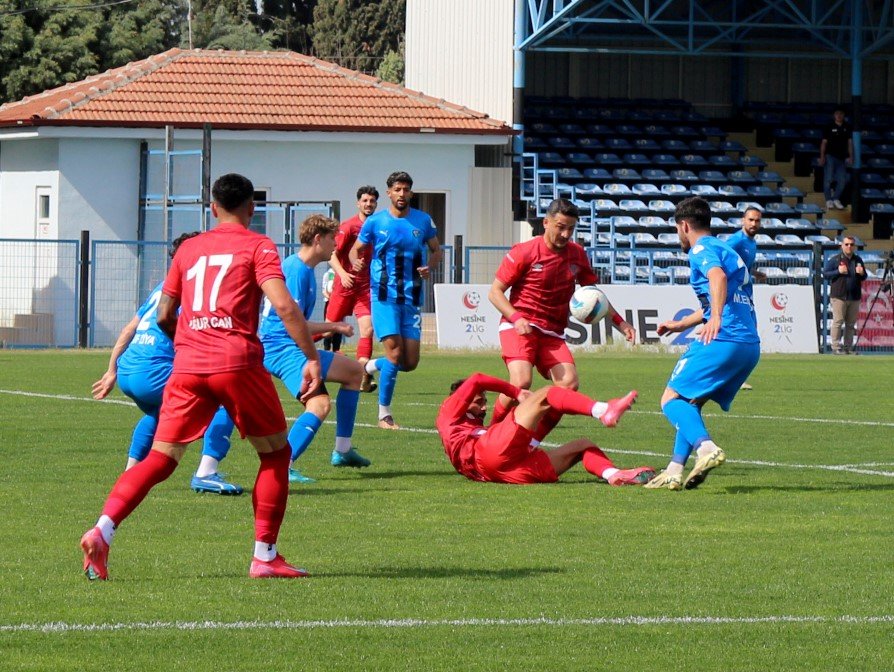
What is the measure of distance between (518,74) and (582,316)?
2592 centimetres

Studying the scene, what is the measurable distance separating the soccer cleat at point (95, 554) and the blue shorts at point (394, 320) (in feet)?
24.6

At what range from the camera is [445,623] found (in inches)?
264

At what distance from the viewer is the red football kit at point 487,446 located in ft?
36.4

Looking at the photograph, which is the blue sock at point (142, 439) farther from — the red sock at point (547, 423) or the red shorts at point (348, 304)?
the red shorts at point (348, 304)

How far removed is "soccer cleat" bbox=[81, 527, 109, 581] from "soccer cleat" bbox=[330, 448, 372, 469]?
16.2ft

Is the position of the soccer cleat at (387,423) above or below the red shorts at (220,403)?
below

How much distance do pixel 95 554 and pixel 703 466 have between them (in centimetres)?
441

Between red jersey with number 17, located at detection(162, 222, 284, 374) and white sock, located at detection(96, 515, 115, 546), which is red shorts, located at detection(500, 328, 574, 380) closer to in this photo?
red jersey with number 17, located at detection(162, 222, 284, 374)

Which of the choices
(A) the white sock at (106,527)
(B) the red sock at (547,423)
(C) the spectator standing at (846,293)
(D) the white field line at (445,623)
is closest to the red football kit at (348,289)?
(B) the red sock at (547,423)

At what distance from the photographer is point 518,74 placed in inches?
1501

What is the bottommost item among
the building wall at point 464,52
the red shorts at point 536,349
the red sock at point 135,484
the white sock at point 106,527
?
the white sock at point 106,527

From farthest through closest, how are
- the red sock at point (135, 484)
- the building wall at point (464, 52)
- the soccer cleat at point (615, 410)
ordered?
the building wall at point (464, 52) → the soccer cleat at point (615, 410) → the red sock at point (135, 484)

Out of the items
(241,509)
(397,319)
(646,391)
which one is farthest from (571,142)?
(241,509)

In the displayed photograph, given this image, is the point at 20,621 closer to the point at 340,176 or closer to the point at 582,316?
the point at 582,316
